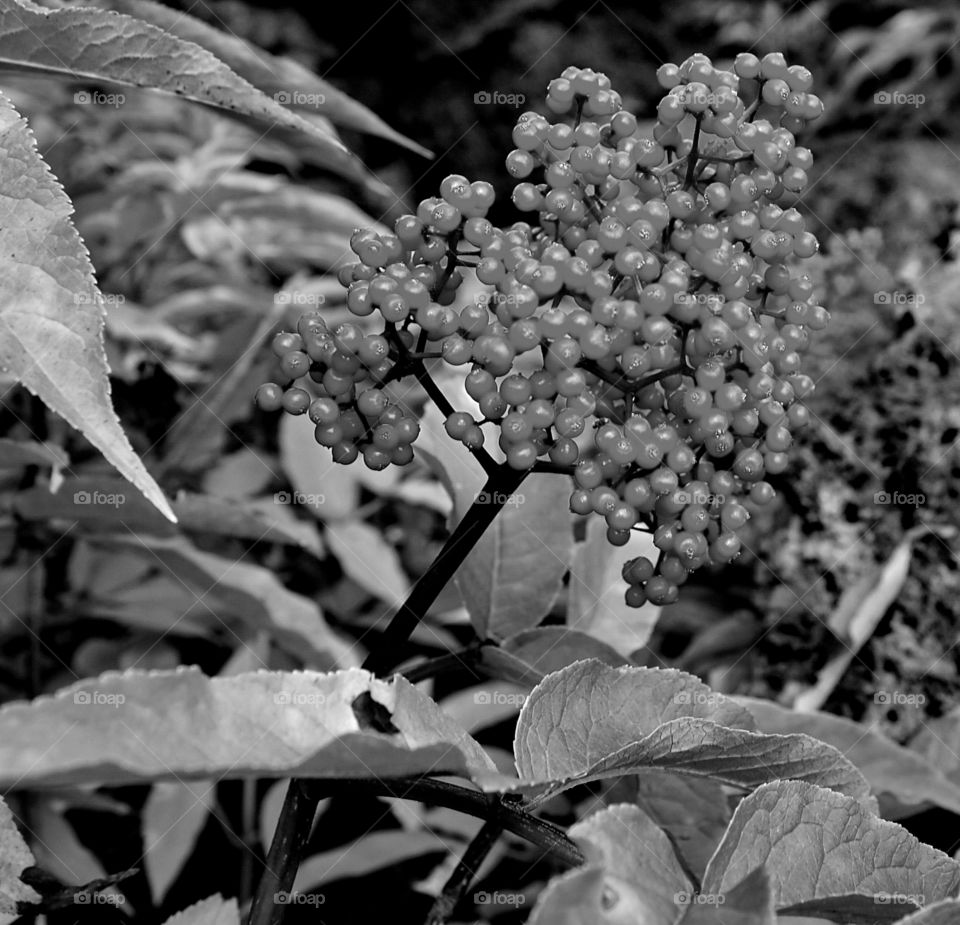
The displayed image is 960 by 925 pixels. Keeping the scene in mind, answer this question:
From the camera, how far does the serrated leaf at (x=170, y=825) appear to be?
1229mm

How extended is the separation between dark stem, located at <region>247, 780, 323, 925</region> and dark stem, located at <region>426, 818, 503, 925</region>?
0.35 feet

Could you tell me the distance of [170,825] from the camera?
1.27 meters

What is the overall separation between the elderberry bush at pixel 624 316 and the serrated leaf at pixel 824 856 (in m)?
0.19

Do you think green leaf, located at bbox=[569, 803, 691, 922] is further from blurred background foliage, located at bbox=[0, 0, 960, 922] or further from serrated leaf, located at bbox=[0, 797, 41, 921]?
blurred background foliage, located at bbox=[0, 0, 960, 922]

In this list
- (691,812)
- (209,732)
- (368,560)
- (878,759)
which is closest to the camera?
(209,732)

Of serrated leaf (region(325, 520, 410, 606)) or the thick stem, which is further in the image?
serrated leaf (region(325, 520, 410, 606))

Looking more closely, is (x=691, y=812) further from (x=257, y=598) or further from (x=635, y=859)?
(x=257, y=598)

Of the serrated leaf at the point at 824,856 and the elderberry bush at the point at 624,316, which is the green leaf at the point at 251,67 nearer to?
the elderberry bush at the point at 624,316

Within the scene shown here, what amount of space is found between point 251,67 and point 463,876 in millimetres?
811

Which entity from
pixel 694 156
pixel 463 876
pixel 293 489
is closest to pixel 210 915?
pixel 463 876

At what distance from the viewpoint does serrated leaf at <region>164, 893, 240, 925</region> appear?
78cm

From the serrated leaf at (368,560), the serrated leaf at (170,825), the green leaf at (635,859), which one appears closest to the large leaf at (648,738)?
the green leaf at (635,859)

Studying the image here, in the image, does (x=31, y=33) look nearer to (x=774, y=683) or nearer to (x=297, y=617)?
(x=297, y=617)

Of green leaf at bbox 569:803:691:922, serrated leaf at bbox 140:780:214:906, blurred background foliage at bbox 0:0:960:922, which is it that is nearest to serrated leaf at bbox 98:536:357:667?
blurred background foliage at bbox 0:0:960:922
